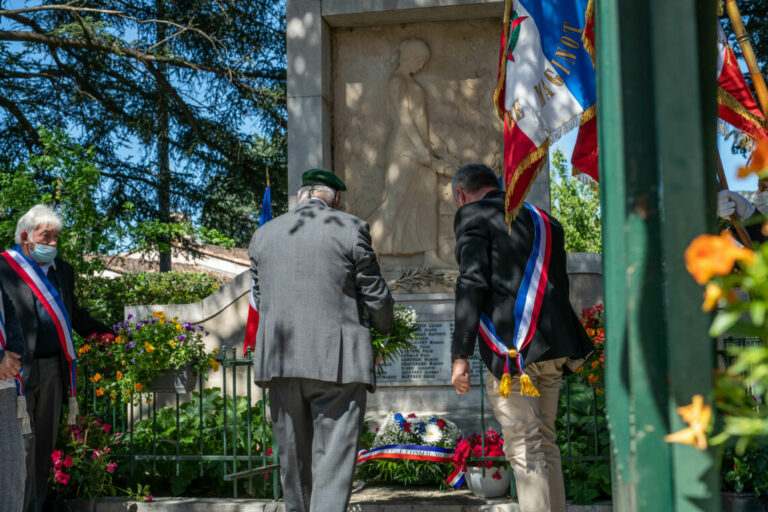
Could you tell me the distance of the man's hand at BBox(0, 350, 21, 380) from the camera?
13.6 feet

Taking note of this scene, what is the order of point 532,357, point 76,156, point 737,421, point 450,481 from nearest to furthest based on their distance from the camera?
point 737,421 → point 532,357 → point 450,481 → point 76,156

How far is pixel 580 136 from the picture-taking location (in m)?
4.22

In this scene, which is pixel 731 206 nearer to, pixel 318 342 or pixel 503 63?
pixel 503 63

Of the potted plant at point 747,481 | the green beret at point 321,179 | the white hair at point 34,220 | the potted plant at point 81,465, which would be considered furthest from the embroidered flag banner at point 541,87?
the potted plant at point 81,465

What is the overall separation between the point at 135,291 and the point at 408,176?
22.9ft

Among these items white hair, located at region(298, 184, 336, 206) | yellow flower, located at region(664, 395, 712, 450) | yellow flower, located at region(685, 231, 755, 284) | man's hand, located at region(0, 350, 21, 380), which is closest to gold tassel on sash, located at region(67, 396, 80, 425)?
man's hand, located at region(0, 350, 21, 380)

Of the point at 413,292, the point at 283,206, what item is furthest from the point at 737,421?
the point at 283,206

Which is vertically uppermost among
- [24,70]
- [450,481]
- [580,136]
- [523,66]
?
[24,70]

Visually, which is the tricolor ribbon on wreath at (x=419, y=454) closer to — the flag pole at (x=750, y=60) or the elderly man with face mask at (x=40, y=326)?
the elderly man with face mask at (x=40, y=326)

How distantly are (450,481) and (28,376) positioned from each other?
3.06 m

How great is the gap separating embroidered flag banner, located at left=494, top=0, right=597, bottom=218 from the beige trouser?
2.76 ft

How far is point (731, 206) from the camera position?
11.2ft

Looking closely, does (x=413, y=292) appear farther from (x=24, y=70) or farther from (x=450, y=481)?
(x=24, y=70)

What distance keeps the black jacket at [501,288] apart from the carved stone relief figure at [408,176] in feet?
15.2
